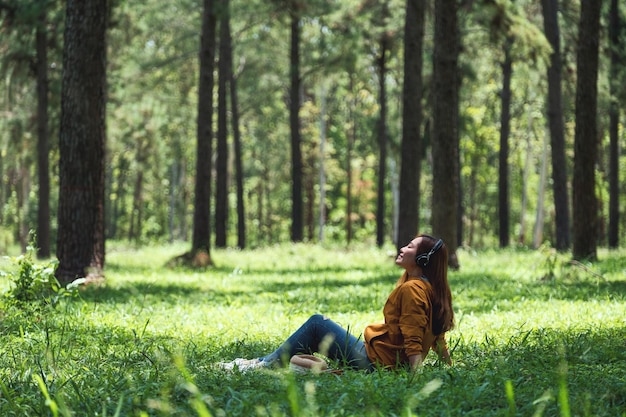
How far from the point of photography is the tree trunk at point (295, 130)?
25812mm

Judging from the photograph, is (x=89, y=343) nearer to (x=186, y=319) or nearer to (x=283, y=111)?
(x=186, y=319)

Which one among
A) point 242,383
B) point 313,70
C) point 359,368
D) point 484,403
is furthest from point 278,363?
point 313,70

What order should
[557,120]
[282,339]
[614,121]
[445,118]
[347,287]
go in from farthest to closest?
[614,121] < [557,120] < [445,118] < [347,287] < [282,339]

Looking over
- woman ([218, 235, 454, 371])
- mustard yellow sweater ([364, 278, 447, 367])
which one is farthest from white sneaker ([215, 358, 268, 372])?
mustard yellow sweater ([364, 278, 447, 367])

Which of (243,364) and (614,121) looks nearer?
(243,364)

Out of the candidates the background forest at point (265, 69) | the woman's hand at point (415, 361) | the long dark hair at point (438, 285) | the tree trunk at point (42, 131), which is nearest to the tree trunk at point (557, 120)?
the background forest at point (265, 69)

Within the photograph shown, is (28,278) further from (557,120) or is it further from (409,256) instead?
(557,120)

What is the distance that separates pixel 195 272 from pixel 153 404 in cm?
1194

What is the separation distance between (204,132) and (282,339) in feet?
35.3

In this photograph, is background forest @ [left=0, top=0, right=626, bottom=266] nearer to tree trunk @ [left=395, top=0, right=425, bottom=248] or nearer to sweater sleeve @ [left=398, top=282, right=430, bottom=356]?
tree trunk @ [left=395, top=0, right=425, bottom=248]

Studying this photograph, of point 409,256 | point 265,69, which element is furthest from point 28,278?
point 265,69

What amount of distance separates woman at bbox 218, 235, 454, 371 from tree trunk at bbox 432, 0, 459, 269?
8735 millimetres

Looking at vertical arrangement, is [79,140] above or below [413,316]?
above

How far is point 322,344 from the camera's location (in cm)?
593
